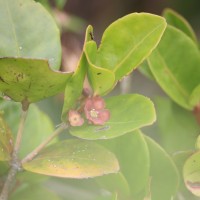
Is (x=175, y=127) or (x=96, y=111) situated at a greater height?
(x=96, y=111)

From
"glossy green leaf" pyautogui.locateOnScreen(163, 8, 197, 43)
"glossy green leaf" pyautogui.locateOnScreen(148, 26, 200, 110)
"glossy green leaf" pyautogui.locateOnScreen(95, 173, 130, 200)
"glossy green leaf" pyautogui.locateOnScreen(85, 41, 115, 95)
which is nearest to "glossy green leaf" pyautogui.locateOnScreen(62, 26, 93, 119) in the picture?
"glossy green leaf" pyautogui.locateOnScreen(85, 41, 115, 95)

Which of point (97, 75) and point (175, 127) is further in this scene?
point (175, 127)

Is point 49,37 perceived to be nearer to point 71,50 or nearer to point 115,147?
point 115,147

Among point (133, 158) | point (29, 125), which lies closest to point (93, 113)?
point (133, 158)

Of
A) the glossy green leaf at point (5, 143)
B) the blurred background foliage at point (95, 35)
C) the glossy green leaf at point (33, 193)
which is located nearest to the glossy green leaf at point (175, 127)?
the blurred background foliage at point (95, 35)

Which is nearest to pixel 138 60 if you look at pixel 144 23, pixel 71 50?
pixel 144 23

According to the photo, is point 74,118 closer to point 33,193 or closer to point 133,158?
point 133,158

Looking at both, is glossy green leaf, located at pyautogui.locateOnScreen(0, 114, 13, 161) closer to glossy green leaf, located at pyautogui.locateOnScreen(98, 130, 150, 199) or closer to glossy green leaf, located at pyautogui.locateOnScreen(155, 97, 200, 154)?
glossy green leaf, located at pyautogui.locateOnScreen(98, 130, 150, 199)
